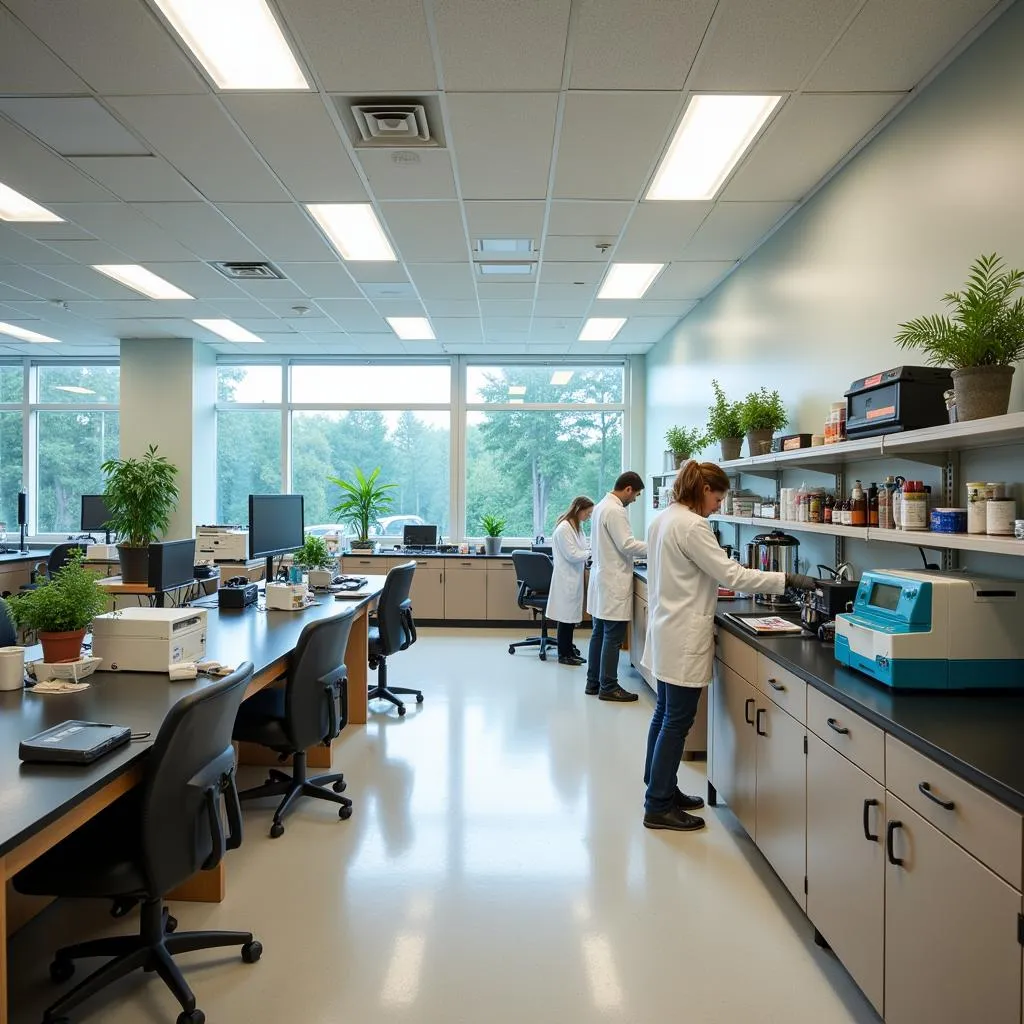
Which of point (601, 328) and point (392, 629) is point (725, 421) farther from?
point (601, 328)

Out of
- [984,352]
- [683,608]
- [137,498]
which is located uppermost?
[984,352]

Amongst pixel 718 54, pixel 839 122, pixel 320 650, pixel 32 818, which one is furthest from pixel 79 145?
pixel 839 122

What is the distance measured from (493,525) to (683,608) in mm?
4660

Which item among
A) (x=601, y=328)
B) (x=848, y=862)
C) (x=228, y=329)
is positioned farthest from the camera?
(x=228, y=329)

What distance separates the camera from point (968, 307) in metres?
2.01

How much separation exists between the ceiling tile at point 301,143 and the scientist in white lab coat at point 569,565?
2.81 metres

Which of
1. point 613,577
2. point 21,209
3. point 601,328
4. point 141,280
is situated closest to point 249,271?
point 141,280

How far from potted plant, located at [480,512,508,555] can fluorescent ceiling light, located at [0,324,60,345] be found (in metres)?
4.93

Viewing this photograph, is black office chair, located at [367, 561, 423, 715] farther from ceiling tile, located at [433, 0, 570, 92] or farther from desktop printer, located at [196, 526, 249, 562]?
ceiling tile, located at [433, 0, 570, 92]

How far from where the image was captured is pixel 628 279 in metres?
5.04

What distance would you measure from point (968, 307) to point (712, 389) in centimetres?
324

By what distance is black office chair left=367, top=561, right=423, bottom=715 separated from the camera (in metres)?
4.17

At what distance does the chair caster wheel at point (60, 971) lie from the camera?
1.91 m

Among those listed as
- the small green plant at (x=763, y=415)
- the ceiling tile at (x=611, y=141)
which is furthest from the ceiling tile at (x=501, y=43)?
the small green plant at (x=763, y=415)
